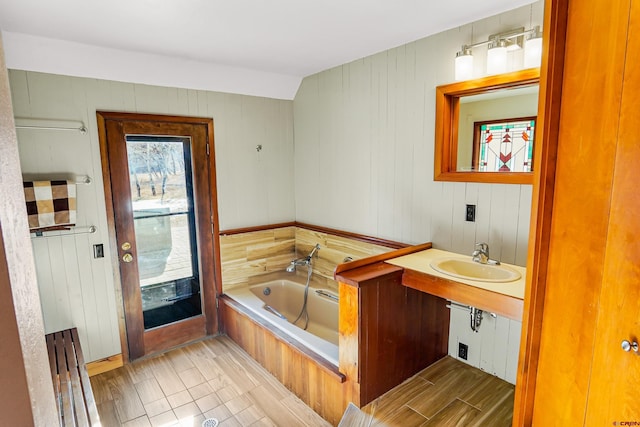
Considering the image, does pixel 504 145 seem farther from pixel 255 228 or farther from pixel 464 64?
pixel 255 228

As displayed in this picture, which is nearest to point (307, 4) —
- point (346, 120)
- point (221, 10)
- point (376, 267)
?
point (221, 10)

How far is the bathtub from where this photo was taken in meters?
3.01

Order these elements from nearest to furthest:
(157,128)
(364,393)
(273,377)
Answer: (364,393) → (273,377) → (157,128)

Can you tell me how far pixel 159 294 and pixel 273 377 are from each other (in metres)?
1.25

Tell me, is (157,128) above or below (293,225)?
above

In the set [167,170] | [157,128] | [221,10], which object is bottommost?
[167,170]

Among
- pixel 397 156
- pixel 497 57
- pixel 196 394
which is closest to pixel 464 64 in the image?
pixel 497 57

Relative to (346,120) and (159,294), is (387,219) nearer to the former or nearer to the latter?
(346,120)

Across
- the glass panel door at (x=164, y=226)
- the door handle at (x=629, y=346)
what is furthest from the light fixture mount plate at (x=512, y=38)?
the glass panel door at (x=164, y=226)

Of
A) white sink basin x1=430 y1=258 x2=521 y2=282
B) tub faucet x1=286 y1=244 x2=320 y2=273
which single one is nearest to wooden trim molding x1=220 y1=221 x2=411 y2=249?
tub faucet x1=286 y1=244 x2=320 y2=273

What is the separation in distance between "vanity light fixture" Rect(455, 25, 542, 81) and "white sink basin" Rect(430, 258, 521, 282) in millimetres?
1133

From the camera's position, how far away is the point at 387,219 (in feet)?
9.41

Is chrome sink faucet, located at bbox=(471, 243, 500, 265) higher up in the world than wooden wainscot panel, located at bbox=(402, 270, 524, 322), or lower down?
higher up

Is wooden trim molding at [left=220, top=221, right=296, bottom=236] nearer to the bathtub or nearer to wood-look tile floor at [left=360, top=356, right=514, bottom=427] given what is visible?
the bathtub
